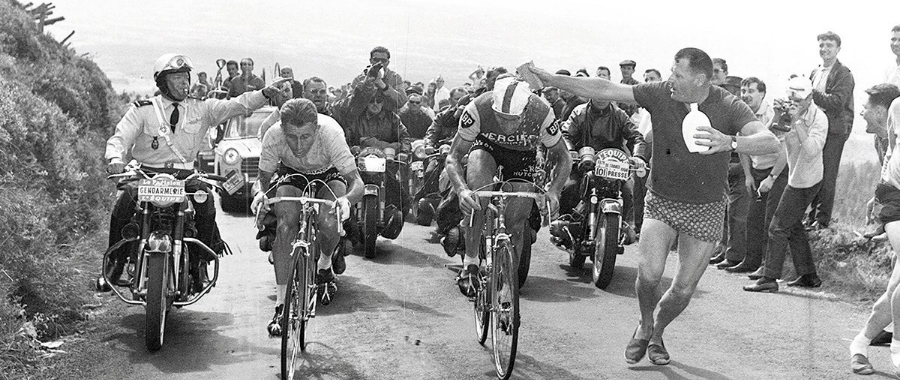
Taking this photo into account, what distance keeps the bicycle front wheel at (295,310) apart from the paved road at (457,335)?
26 centimetres

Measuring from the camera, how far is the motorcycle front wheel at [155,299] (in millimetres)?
7805

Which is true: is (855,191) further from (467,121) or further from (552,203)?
(552,203)

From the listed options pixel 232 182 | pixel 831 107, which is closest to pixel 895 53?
pixel 831 107

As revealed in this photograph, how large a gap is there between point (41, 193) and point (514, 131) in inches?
192

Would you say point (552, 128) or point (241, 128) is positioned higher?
point (552, 128)

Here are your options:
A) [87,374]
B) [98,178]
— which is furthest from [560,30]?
[87,374]

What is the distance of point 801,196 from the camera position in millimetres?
10656

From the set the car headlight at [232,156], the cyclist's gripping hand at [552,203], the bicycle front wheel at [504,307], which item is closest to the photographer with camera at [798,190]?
the cyclist's gripping hand at [552,203]

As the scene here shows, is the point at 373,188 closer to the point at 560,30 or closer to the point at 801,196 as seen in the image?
the point at 801,196

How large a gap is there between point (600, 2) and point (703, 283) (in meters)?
13.0

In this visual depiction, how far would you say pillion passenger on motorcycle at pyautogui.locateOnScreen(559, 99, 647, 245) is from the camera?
11.6 m

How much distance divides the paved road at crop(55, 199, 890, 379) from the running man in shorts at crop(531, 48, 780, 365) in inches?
16.3

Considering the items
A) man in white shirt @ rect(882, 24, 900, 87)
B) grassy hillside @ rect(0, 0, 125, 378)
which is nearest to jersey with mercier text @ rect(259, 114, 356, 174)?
grassy hillside @ rect(0, 0, 125, 378)

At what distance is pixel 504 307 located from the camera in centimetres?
734
